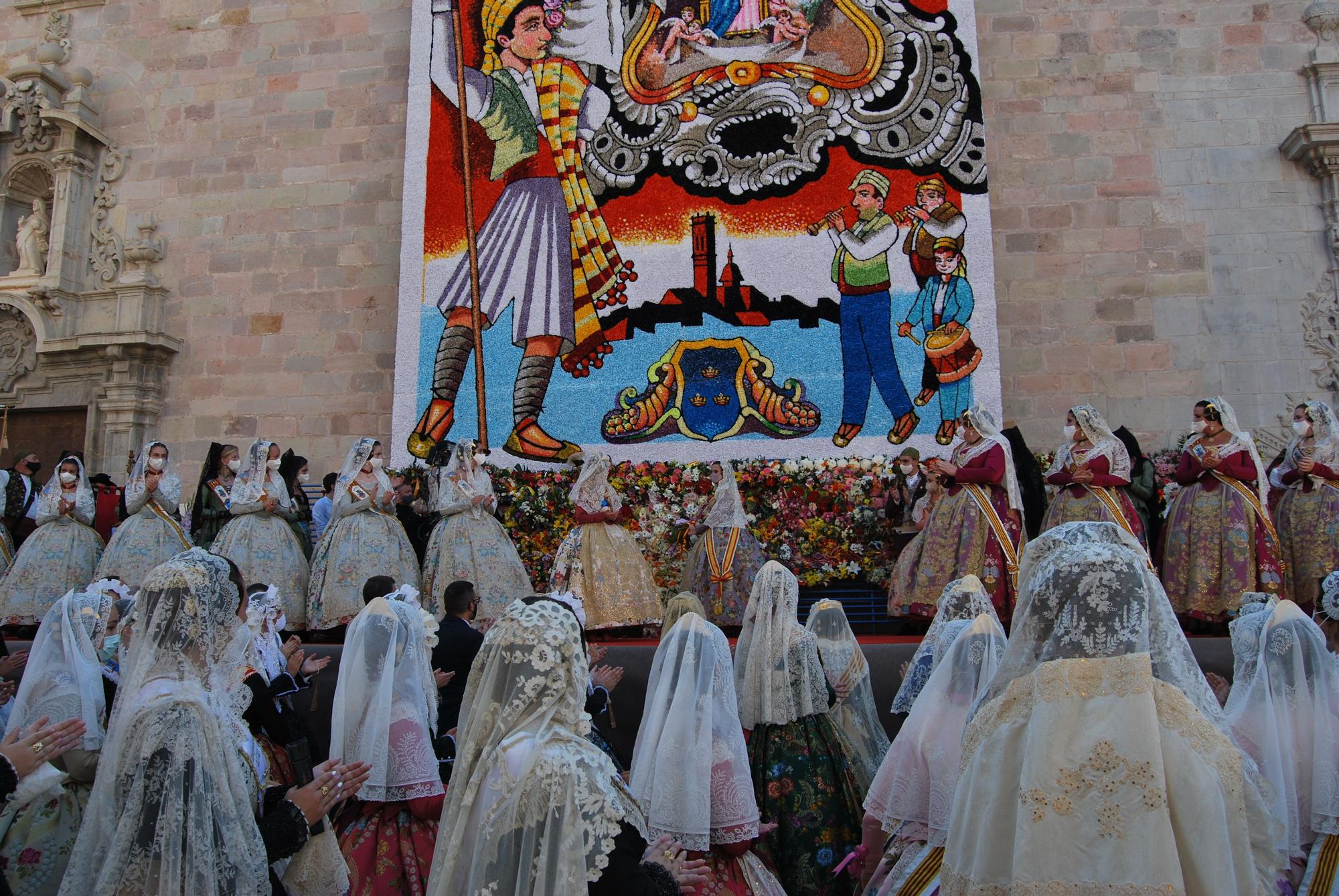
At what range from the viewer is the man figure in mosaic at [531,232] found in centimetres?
1012

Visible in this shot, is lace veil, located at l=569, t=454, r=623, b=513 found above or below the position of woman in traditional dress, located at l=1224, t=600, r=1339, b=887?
above

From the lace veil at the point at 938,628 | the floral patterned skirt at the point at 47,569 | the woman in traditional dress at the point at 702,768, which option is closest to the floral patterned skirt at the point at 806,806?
the woman in traditional dress at the point at 702,768

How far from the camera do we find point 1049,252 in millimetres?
10273

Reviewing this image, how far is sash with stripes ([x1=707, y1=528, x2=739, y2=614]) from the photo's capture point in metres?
7.68

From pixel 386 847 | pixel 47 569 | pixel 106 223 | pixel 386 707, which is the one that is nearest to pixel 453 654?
pixel 386 707

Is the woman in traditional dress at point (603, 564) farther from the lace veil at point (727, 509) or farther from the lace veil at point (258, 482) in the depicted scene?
the lace veil at point (258, 482)

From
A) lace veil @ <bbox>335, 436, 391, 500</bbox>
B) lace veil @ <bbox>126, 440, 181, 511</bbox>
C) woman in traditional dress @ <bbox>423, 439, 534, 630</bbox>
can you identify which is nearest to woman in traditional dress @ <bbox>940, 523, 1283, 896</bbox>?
woman in traditional dress @ <bbox>423, 439, 534, 630</bbox>

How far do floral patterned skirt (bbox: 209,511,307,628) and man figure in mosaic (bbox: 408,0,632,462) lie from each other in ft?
7.27

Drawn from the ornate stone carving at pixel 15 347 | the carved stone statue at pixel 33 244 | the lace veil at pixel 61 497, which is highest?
the carved stone statue at pixel 33 244

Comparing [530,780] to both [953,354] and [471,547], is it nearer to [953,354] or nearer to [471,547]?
[471,547]

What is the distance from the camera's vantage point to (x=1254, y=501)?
281 inches

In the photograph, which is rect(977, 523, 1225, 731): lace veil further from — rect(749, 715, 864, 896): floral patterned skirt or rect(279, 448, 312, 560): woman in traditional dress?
rect(279, 448, 312, 560): woman in traditional dress

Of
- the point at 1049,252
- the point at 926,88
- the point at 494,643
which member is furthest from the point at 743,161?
the point at 494,643

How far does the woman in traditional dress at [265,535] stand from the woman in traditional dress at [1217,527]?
20.0 ft
